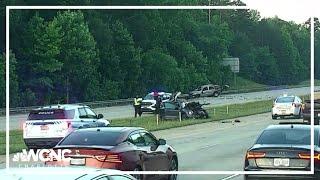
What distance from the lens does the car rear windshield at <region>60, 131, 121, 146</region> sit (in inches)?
495

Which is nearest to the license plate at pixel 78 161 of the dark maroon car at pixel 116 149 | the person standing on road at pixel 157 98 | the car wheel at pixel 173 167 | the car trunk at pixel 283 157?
the dark maroon car at pixel 116 149

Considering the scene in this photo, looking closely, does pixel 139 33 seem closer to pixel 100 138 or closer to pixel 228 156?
pixel 100 138

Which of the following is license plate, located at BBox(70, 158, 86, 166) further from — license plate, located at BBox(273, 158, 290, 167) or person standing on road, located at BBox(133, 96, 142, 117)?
license plate, located at BBox(273, 158, 290, 167)

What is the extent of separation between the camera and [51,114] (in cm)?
1289

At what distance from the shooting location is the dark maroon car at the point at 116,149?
40.6ft

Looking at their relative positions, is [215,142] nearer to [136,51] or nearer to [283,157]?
[283,157]

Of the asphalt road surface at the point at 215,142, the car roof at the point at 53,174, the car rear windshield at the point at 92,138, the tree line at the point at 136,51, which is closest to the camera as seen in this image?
the car roof at the point at 53,174

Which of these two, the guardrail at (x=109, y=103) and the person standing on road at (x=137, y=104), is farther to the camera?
the person standing on road at (x=137, y=104)

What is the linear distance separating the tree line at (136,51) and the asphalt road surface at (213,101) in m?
0.20

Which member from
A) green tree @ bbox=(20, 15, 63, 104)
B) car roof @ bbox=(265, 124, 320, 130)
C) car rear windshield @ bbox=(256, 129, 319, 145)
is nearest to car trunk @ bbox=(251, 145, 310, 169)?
car rear windshield @ bbox=(256, 129, 319, 145)

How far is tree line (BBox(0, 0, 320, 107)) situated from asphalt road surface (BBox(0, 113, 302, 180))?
1494mm

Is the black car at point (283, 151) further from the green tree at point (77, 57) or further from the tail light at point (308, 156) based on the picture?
the green tree at point (77, 57)

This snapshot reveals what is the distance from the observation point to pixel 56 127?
14156 millimetres

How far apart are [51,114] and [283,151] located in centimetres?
370
